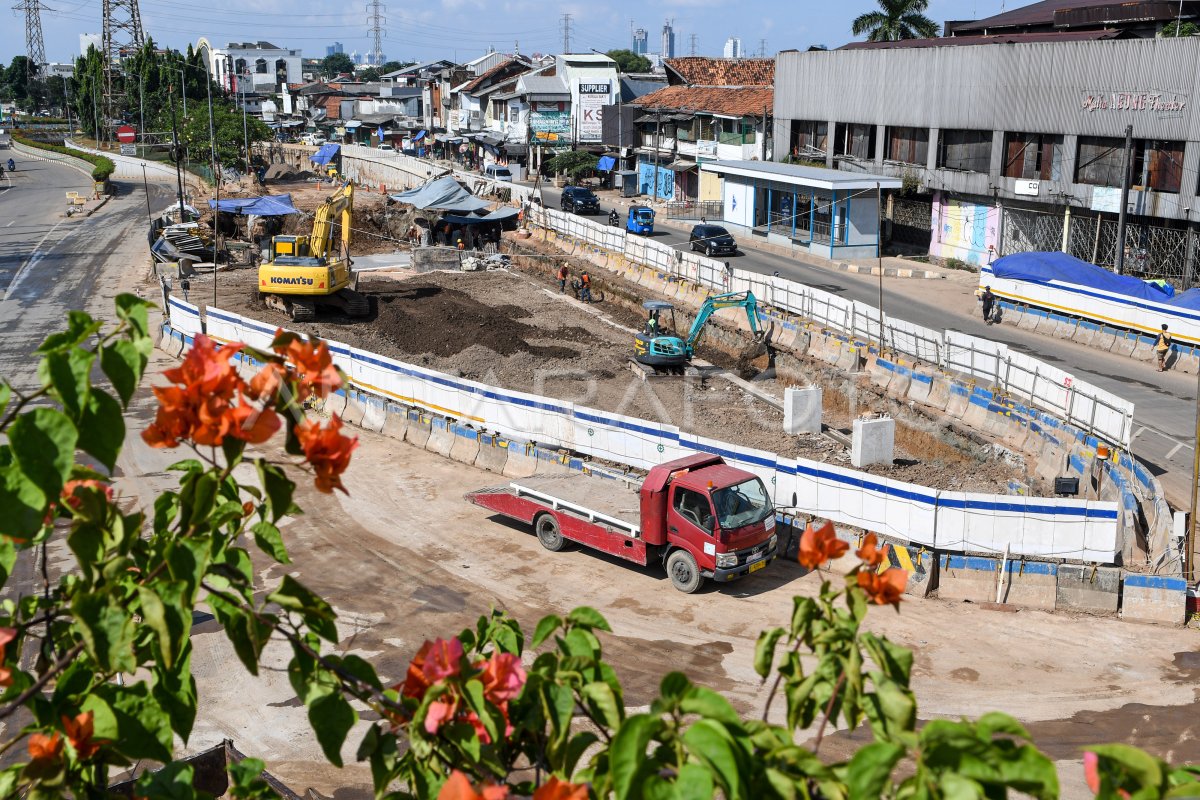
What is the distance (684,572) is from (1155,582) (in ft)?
21.6

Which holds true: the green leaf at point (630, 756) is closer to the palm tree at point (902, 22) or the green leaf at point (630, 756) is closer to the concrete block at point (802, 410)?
the concrete block at point (802, 410)

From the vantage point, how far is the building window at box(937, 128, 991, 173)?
4447 cm

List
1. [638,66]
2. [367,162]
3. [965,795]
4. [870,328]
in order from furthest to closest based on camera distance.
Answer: [638,66], [367,162], [870,328], [965,795]

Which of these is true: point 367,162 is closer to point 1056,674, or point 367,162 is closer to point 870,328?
point 870,328

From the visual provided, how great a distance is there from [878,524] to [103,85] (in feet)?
373

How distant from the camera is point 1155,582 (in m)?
Answer: 15.4

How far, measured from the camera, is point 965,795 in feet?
10.7

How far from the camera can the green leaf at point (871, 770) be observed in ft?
11.2

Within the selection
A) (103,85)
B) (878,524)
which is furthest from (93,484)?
(103,85)

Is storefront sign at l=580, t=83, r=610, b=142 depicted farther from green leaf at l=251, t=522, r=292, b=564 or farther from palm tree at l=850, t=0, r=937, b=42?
green leaf at l=251, t=522, r=292, b=564

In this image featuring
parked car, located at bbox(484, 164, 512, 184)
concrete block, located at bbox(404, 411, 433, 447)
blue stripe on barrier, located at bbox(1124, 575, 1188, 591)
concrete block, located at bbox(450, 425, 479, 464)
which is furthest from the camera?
parked car, located at bbox(484, 164, 512, 184)

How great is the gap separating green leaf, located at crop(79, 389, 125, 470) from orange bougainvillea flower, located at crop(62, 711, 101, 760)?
1.16m

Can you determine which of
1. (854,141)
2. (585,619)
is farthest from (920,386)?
(854,141)

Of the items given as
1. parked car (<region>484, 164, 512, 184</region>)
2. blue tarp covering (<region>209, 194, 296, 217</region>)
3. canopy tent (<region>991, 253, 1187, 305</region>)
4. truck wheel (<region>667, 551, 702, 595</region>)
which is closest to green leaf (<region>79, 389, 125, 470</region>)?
truck wheel (<region>667, 551, 702, 595</region>)
